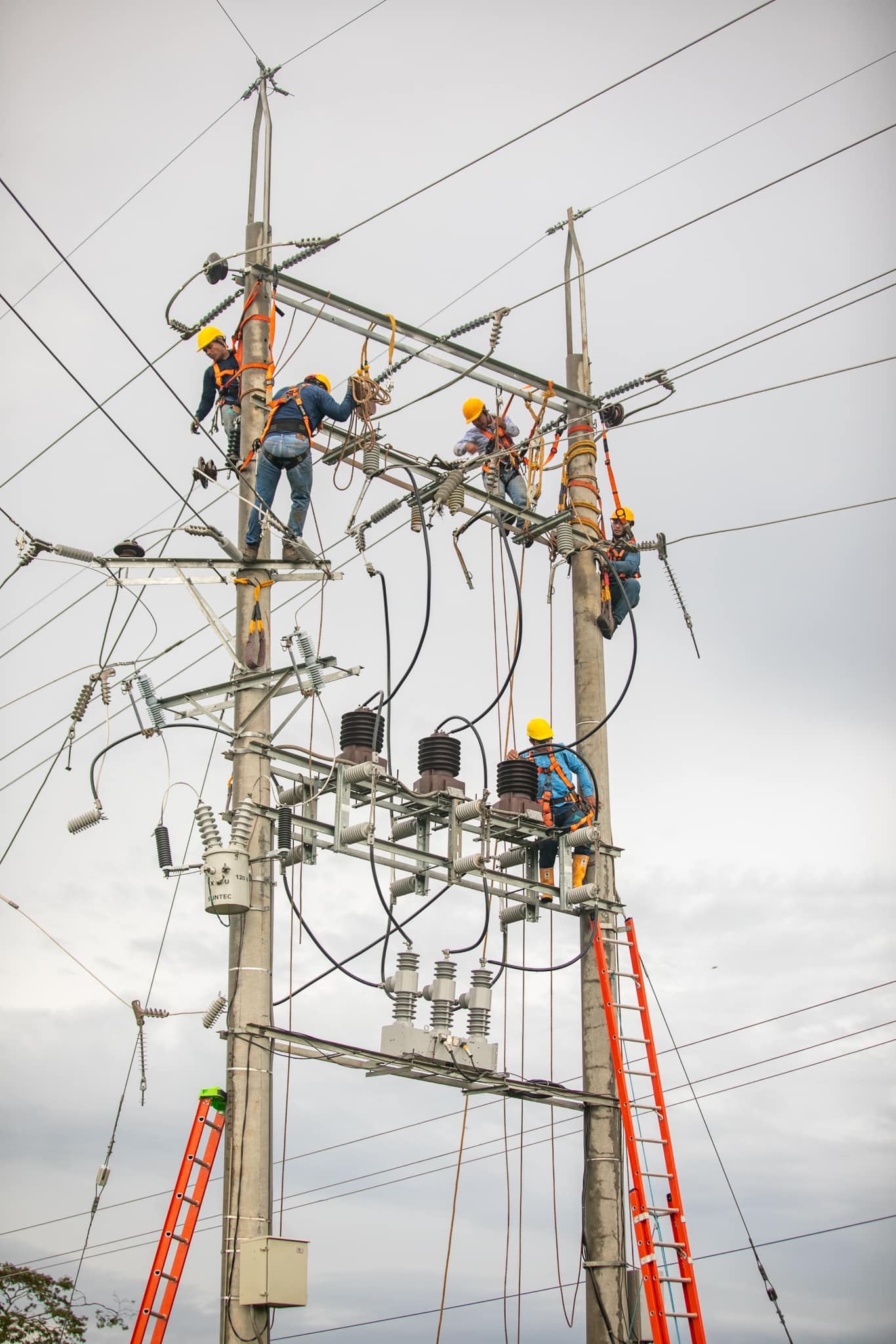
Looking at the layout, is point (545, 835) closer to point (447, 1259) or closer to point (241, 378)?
point (447, 1259)

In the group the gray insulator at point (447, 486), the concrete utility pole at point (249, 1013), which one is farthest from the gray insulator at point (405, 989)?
the gray insulator at point (447, 486)

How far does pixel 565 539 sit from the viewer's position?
15.2 metres

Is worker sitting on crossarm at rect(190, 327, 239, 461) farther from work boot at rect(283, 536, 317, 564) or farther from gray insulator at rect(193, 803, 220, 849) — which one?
gray insulator at rect(193, 803, 220, 849)

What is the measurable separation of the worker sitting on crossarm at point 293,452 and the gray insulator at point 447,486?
1063 mm

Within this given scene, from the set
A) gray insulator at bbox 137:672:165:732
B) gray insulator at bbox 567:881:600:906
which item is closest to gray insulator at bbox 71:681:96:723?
gray insulator at bbox 137:672:165:732

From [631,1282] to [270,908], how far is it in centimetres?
468

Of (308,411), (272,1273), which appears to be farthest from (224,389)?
(272,1273)

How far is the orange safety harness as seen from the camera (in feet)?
46.5

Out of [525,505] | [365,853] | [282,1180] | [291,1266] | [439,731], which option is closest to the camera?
[291,1266]

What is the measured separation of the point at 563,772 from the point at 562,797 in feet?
0.82

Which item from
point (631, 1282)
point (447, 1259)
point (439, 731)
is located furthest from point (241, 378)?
point (631, 1282)

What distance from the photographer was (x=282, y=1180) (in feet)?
36.4

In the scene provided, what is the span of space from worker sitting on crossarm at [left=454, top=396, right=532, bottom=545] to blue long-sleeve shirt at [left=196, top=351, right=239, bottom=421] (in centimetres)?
263

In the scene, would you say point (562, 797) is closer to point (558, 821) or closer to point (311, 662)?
point (558, 821)
